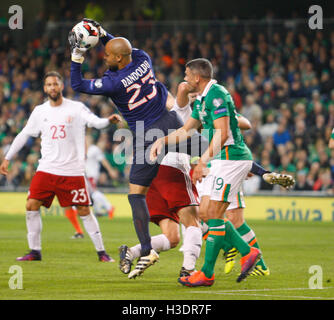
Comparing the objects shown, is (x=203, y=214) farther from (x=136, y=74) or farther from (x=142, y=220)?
(x=136, y=74)

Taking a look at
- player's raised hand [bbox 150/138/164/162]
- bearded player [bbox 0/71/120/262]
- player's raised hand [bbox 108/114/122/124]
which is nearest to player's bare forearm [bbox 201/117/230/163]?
player's raised hand [bbox 150/138/164/162]

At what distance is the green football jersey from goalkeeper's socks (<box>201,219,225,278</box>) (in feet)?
2.33

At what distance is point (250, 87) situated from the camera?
22.6 meters

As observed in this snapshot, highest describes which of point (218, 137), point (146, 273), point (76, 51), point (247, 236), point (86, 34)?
point (86, 34)

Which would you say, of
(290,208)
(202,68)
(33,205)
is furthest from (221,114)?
(290,208)

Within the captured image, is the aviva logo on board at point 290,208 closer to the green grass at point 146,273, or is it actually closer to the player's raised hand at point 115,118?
the green grass at point 146,273

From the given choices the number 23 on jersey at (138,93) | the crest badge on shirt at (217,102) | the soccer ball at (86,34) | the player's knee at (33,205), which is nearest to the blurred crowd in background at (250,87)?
the player's knee at (33,205)

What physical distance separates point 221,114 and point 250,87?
1510 cm

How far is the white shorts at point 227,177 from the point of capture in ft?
26.1

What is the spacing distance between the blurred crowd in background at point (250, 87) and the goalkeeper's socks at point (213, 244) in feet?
37.8

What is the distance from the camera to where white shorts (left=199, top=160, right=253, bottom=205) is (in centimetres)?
796

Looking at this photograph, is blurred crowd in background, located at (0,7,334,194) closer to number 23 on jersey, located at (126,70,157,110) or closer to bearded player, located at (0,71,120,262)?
bearded player, located at (0,71,120,262)
